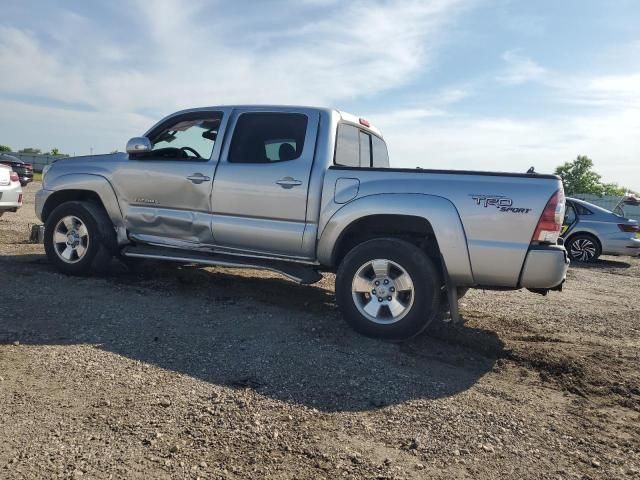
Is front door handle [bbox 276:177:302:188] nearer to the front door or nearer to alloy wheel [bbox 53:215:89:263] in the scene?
the front door

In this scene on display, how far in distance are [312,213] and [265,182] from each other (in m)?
0.58

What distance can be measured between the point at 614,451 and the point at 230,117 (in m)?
4.52

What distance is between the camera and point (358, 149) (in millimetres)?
5961

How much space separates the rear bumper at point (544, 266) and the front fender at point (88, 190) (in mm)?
4285

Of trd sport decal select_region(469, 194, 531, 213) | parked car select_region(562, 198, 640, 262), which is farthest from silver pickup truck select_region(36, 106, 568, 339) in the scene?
parked car select_region(562, 198, 640, 262)

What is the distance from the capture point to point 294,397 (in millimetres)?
3412

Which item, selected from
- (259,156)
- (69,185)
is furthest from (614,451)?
(69,185)

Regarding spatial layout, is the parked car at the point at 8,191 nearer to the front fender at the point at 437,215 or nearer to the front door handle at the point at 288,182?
the front door handle at the point at 288,182

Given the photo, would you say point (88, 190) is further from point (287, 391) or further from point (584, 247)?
point (584, 247)

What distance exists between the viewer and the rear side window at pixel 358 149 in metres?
5.48

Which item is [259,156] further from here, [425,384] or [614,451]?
[614,451]

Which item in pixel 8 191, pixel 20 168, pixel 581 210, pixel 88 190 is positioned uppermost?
pixel 20 168

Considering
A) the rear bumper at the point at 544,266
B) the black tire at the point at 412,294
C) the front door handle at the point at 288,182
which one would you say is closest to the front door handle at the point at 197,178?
the front door handle at the point at 288,182

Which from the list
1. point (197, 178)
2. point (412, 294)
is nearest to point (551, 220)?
point (412, 294)
